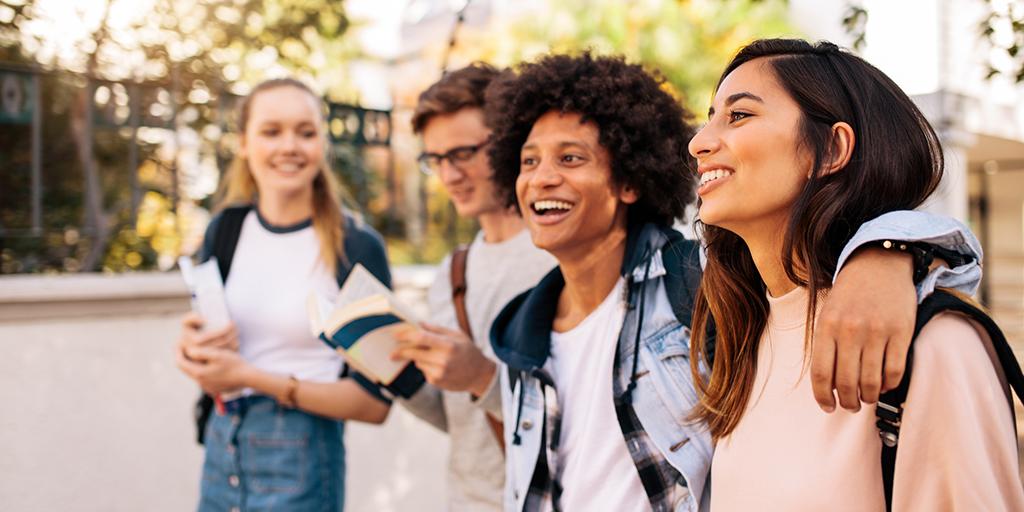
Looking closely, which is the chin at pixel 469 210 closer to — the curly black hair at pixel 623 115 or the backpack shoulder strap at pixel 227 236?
the curly black hair at pixel 623 115

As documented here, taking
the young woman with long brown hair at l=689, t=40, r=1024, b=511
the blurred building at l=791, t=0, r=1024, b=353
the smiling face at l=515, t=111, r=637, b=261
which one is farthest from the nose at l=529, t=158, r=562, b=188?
the blurred building at l=791, t=0, r=1024, b=353

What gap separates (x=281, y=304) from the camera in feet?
9.61

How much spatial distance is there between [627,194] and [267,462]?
1.46 m

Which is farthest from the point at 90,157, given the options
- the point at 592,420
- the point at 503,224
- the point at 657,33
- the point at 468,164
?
the point at 657,33

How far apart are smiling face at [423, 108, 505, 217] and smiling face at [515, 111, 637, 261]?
537 mm

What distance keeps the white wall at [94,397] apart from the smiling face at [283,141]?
1.33 meters

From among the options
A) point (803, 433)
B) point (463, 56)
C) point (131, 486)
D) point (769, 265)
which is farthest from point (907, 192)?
point (463, 56)

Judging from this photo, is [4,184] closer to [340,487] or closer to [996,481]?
[340,487]

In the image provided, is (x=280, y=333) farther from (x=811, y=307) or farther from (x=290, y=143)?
(x=811, y=307)

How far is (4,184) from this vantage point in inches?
159

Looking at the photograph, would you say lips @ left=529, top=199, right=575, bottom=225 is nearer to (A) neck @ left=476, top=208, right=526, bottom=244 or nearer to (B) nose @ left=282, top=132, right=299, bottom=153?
(A) neck @ left=476, top=208, right=526, bottom=244

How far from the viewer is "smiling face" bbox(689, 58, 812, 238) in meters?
1.50

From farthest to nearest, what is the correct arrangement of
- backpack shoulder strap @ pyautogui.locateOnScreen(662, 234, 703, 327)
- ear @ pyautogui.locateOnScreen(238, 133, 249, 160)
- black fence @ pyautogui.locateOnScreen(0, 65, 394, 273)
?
black fence @ pyautogui.locateOnScreen(0, 65, 394, 273) < ear @ pyautogui.locateOnScreen(238, 133, 249, 160) < backpack shoulder strap @ pyautogui.locateOnScreen(662, 234, 703, 327)

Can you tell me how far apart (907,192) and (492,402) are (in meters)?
1.41
